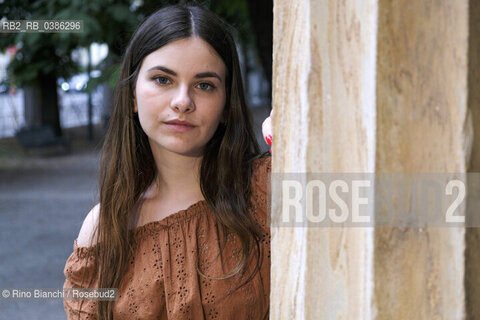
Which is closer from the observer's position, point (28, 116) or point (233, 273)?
point (233, 273)

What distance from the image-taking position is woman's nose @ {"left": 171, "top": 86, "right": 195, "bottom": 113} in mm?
1984

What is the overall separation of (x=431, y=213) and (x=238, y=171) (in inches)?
43.8

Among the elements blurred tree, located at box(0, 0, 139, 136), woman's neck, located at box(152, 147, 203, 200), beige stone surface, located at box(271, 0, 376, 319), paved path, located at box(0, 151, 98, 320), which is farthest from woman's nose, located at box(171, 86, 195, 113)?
paved path, located at box(0, 151, 98, 320)

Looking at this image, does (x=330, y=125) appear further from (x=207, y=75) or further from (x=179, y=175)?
(x=179, y=175)

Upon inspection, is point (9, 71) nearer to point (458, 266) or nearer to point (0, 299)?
point (0, 299)

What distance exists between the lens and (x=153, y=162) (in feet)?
7.84

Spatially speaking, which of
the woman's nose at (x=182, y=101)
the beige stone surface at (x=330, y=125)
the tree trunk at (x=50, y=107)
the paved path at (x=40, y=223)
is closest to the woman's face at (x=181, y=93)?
the woman's nose at (x=182, y=101)

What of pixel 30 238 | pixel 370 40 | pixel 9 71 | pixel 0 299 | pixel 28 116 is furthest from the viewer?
pixel 28 116

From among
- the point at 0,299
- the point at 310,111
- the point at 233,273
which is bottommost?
the point at 0,299

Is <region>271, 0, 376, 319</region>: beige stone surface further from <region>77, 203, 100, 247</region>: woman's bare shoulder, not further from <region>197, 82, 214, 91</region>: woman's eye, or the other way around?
<region>77, 203, 100, 247</region>: woman's bare shoulder

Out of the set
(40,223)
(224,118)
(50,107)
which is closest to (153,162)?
(224,118)

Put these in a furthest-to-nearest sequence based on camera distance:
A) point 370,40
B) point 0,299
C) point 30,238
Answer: point 30,238
point 0,299
point 370,40

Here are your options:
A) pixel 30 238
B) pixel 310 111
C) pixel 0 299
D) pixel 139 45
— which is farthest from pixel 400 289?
pixel 30 238

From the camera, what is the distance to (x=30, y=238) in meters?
7.56
